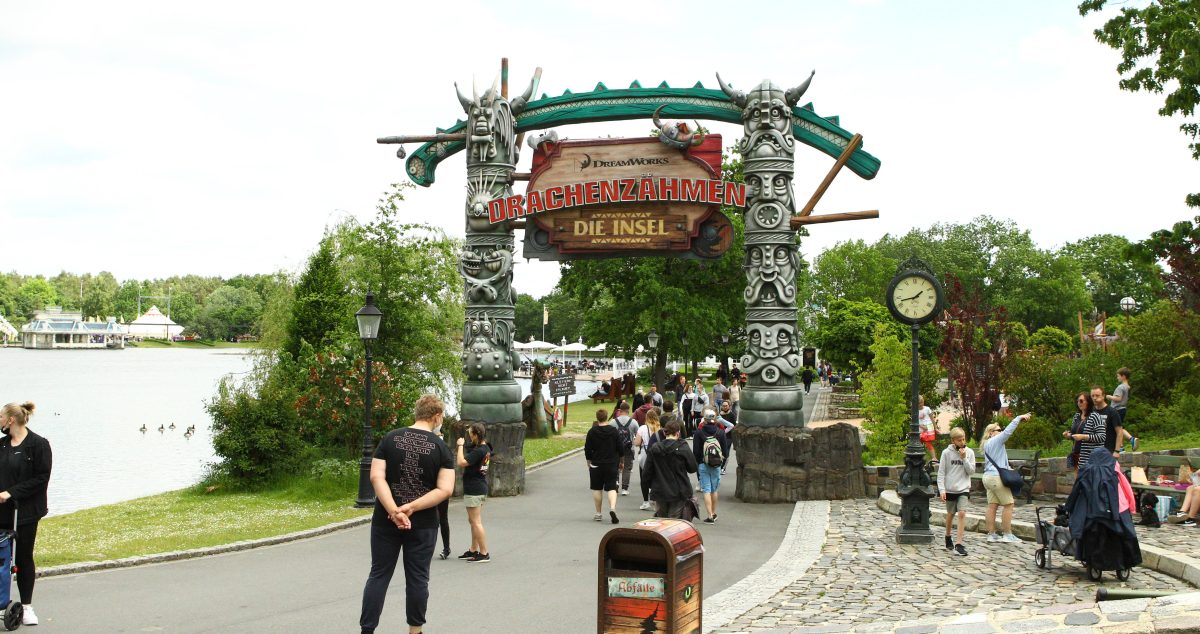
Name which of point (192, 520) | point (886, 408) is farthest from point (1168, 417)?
point (192, 520)

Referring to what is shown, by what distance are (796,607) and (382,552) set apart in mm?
3845

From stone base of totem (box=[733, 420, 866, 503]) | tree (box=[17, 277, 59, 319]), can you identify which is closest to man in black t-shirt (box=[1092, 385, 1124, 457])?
stone base of totem (box=[733, 420, 866, 503])

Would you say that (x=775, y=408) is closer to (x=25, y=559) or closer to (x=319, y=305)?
(x=25, y=559)

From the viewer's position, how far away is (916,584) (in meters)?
9.46

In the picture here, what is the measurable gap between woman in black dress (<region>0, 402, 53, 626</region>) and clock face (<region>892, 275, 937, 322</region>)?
10.4 m

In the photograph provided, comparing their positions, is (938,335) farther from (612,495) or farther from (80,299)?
(80,299)

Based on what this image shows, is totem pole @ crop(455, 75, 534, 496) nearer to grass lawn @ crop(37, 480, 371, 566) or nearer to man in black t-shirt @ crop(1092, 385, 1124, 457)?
grass lawn @ crop(37, 480, 371, 566)

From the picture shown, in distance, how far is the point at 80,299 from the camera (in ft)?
590

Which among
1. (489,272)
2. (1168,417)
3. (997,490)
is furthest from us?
(1168,417)

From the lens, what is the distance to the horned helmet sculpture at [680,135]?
53.8 ft

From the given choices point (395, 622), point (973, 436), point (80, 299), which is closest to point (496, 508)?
point (395, 622)

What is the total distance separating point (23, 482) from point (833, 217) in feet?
41.3

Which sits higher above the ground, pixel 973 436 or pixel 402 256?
pixel 402 256

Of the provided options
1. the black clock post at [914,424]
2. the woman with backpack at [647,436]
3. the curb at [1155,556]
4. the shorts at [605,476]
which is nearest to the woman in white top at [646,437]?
the woman with backpack at [647,436]
